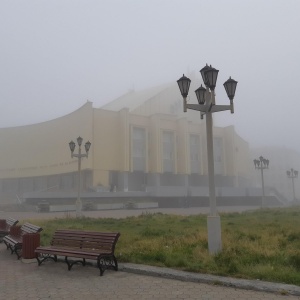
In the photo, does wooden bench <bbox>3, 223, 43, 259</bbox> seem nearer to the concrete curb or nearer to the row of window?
the concrete curb

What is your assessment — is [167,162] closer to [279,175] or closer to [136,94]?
[136,94]

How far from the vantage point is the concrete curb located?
523cm

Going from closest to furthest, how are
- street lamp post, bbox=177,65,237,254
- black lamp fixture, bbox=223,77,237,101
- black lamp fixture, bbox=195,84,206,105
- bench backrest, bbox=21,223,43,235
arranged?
street lamp post, bbox=177,65,237,254, black lamp fixture, bbox=223,77,237,101, black lamp fixture, bbox=195,84,206,105, bench backrest, bbox=21,223,43,235

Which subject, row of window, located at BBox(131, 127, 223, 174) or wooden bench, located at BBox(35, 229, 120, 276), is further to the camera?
row of window, located at BBox(131, 127, 223, 174)

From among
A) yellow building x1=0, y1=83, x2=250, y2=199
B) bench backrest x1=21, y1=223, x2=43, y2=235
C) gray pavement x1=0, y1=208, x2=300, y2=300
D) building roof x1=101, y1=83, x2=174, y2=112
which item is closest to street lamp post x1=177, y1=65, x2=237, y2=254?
gray pavement x1=0, y1=208, x2=300, y2=300

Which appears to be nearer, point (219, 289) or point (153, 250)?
point (219, 289)

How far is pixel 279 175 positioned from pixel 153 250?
103852 millimetres

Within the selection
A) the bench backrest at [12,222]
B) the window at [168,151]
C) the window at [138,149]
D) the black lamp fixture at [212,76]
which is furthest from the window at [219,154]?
the black lamp fixture at [212,76]

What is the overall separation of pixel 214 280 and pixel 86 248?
9.63 feet

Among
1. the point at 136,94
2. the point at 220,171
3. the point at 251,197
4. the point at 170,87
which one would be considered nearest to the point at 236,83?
the point at 251,197

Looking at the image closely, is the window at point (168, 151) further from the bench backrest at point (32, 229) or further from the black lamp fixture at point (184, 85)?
the black lamp fixture at point (184, 85)

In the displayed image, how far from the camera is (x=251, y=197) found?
58.1 m

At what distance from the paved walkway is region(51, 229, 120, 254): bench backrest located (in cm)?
47

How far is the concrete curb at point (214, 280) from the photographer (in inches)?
206
